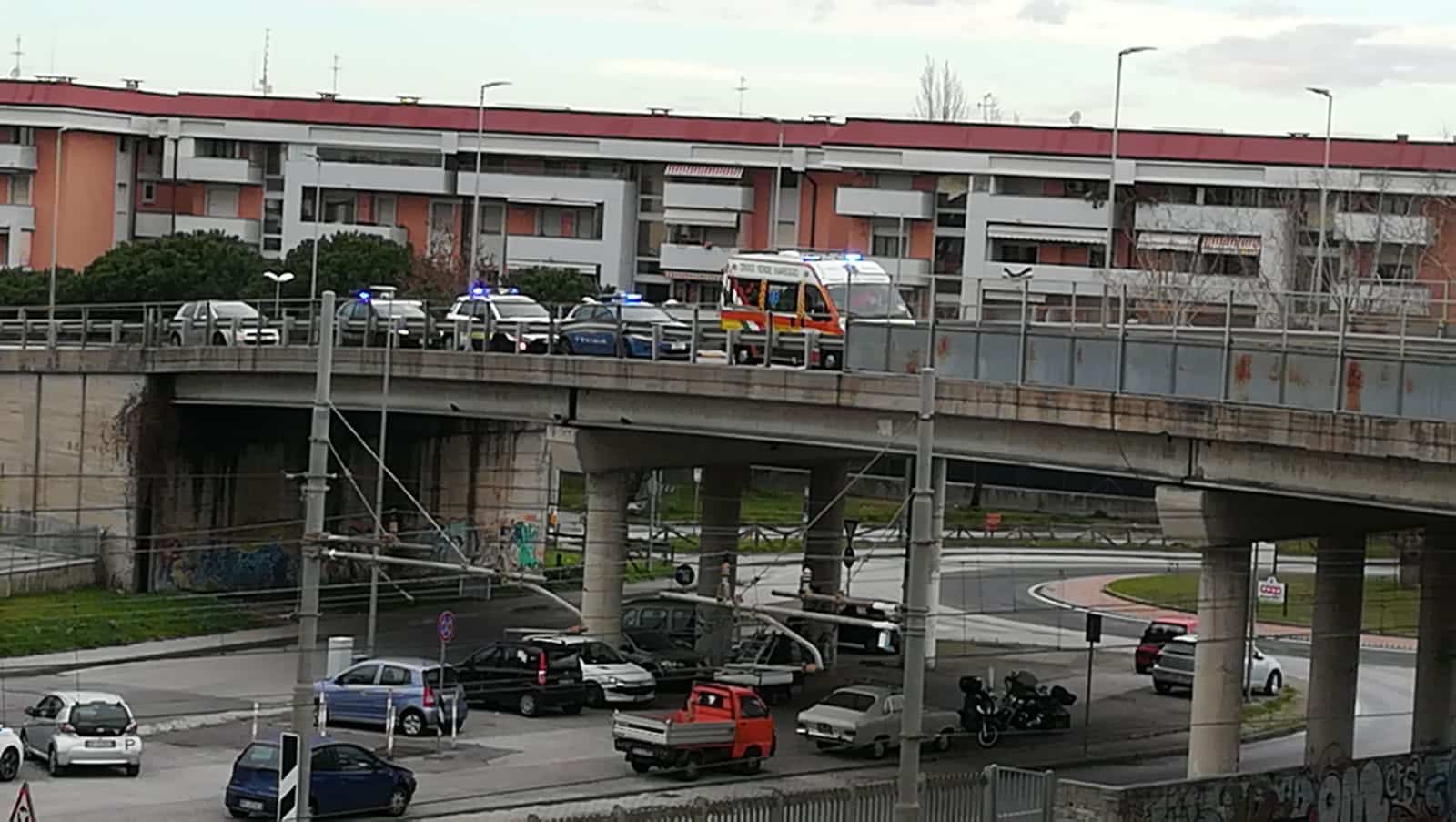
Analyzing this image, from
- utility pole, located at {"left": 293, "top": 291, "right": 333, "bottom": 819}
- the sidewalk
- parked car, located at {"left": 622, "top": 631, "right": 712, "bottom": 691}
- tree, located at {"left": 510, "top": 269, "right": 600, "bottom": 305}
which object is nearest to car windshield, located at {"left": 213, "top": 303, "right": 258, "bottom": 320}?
parked car, located at {"left": 622, "top": 631, "right": 712, "bottom": 691}

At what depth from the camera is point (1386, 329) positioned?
44.9 metres

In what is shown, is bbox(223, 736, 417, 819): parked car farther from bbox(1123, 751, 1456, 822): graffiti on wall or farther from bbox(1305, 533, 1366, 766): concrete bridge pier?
bbox(1305, 533, 1366, 766): concrete bridge pier

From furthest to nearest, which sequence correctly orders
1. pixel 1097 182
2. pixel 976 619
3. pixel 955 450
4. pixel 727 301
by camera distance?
pixel 1097 182 → pixel 976 619 → pixel 727 301 → pixel 955 450

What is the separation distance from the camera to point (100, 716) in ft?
→ 113

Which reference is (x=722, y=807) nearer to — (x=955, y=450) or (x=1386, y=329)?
(x=955, y=450)

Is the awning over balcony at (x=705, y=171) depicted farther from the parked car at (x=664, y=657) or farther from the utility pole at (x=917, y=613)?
the utility pole at (x=917, y=613)

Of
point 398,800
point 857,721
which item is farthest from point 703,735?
point 398,800

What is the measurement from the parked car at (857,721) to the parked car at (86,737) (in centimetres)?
1154

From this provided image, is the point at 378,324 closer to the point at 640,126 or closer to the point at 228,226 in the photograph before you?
the point at 640,126

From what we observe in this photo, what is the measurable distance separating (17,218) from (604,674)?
6220cm

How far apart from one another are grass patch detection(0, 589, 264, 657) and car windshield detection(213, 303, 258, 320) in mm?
6659

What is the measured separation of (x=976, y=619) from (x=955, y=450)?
28.9m

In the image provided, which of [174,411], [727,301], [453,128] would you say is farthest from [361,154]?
[727,301]

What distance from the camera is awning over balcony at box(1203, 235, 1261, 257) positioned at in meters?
86.9
